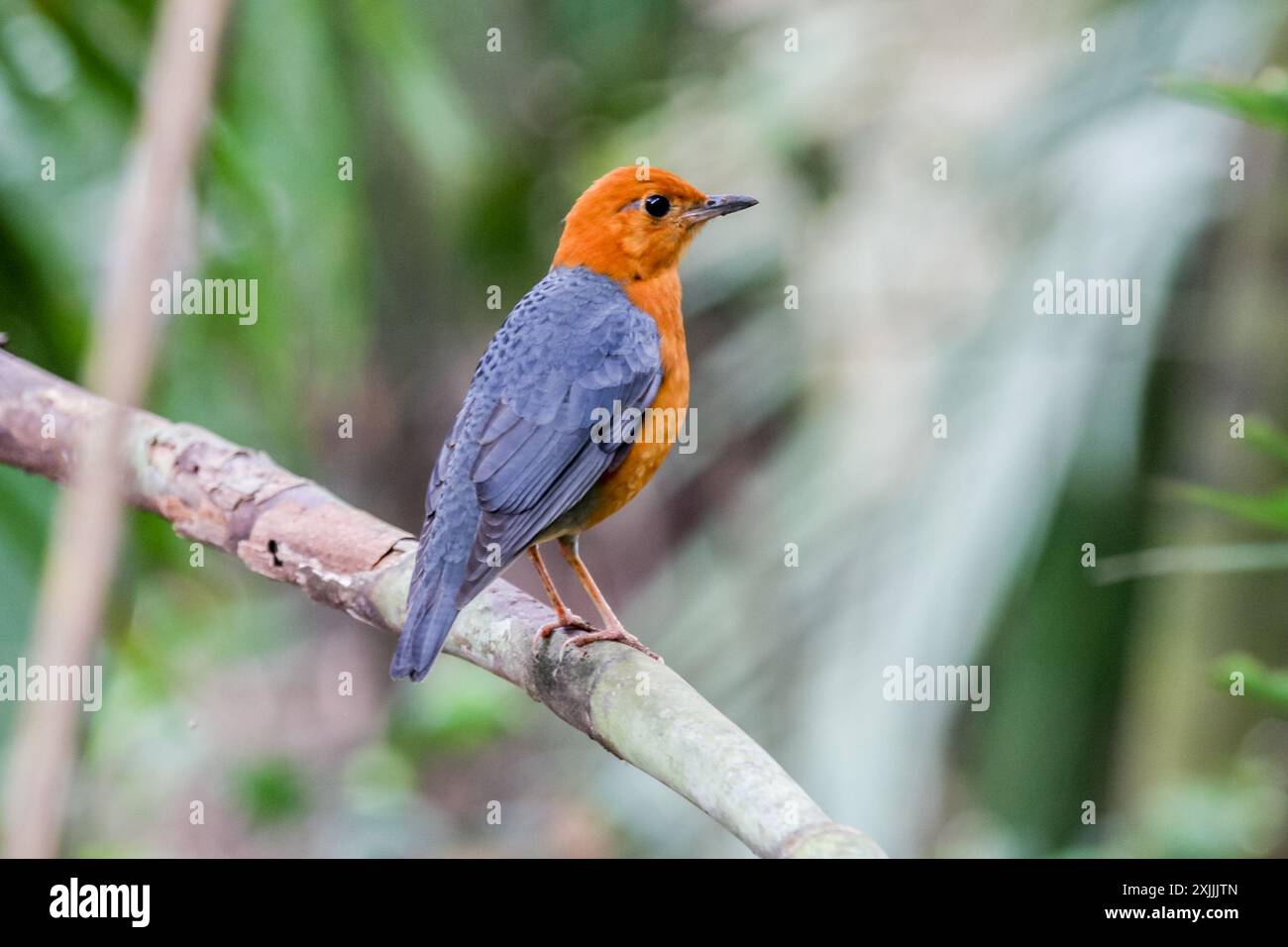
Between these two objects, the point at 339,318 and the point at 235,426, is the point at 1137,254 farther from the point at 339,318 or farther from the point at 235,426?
the point at 235,426

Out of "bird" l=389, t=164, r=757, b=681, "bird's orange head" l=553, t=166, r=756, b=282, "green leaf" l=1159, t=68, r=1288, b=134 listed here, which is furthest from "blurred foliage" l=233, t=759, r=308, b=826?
"green leaf" l=1159, t=68, r=1288, b=134

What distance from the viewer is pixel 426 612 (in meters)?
3.10

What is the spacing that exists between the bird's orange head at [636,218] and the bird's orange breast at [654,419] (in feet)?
0.27

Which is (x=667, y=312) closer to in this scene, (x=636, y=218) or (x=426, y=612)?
(x=636, y=218)

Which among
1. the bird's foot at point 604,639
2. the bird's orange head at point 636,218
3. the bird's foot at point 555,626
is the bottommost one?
the bird's foot at point 604,639

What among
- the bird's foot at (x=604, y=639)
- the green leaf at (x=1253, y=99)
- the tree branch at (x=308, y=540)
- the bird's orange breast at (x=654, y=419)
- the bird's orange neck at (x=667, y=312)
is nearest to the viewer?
the green leaf at (x=1253, y=99)

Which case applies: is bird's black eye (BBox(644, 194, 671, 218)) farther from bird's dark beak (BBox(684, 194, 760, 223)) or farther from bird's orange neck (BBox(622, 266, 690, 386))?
bird's orange neck (BBox(622, 266, 690, 386))

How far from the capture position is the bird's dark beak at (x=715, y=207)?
4262 millimetres

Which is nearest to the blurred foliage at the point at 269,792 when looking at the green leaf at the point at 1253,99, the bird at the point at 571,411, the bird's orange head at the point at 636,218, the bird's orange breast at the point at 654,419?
the bird at the point at 571,411

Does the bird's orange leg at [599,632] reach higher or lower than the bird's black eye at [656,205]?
lower

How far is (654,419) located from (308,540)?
3.44 feet

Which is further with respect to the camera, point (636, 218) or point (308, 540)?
point (636, 218)

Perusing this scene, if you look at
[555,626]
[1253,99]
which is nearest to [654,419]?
[555,626]

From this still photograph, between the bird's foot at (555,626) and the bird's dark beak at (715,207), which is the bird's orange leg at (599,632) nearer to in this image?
the bird's foot at (555,626)
